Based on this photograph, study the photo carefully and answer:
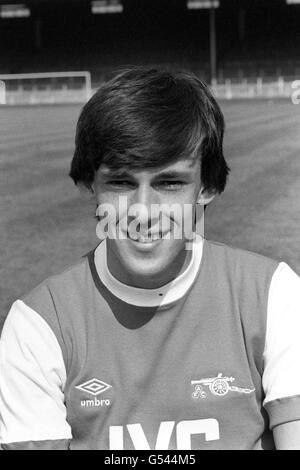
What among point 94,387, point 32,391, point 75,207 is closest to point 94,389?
point 94,387

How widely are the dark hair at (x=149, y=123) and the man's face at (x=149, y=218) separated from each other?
0.03 metres

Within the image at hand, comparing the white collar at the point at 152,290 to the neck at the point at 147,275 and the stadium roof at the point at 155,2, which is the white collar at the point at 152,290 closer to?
the neck at the point at 147,275

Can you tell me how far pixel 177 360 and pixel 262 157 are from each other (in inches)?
470

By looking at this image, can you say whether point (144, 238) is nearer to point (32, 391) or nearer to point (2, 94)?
point (32, 391)

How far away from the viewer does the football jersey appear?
180 centimetres

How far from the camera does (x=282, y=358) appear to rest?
1793 millimetres

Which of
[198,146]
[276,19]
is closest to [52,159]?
[198,146]

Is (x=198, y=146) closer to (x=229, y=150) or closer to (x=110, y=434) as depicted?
(x=110, y=434)

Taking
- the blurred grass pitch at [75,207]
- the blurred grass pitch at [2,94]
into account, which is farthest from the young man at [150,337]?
the blurred grass pitch at [2,94]

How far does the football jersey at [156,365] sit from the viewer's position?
1805 mm

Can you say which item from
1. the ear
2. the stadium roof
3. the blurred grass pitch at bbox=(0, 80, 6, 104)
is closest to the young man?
the ear

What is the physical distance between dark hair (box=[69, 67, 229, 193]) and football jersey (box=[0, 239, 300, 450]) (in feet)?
0.99

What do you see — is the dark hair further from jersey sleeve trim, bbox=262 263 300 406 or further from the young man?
jersey sleeve trim, bbox=262 263 300 406

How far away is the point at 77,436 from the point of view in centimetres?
187
